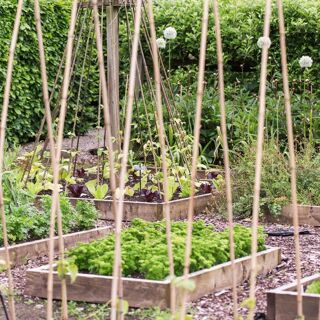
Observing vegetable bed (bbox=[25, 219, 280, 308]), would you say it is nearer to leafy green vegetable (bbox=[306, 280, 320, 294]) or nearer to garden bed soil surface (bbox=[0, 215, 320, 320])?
garden bed soil surface (bbox=[0, 215, 320, 320])

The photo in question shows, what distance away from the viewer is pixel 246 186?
7637mm

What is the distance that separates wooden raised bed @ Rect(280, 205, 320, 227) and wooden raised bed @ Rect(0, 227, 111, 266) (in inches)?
67.0

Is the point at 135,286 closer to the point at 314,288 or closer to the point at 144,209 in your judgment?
the point at 314,288

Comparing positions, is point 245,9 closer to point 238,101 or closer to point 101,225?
point 238,101

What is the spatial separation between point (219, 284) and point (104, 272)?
0.68 m

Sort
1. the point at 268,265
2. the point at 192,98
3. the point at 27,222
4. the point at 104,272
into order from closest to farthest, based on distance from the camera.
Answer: the point at 104,272 < the point at 268,265 < the point at 27,222 < the point at 192,98

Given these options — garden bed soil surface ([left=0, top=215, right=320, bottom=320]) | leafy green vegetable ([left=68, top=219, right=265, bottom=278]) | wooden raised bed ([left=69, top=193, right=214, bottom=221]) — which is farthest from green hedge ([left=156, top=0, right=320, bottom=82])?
leafy green vegetable ([left=68, top=219, right=265, bottom=278])

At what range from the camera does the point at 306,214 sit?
7.38m

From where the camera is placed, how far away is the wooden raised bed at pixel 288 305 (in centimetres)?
427

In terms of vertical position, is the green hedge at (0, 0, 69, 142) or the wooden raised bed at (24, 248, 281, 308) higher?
the green hedge at (0, 0, 69, 142)

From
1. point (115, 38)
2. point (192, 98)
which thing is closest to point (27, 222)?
point (115, 38)

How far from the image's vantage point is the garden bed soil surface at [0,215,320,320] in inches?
187

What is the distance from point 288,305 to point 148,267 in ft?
2.89

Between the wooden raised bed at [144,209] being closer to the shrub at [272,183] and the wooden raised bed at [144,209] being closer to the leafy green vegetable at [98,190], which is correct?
the leafy green vegetable at [98,190]
